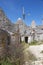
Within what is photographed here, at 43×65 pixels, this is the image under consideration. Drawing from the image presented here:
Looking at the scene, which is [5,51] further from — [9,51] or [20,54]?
[20,54]

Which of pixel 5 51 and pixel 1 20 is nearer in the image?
pixel 5 51

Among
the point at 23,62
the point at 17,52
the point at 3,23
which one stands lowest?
the point at 23,62

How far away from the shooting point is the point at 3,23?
407 inches

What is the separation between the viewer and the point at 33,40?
106ft

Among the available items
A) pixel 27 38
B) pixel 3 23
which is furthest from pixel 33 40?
pixel 3 23

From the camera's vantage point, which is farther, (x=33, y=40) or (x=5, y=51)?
(x=33, y=40)

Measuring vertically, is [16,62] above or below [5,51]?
below

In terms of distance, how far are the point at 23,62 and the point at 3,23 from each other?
321 cm

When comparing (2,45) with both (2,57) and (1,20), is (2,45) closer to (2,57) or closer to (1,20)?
(2,57)

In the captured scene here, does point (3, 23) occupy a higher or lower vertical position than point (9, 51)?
higher

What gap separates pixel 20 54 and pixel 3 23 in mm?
2790

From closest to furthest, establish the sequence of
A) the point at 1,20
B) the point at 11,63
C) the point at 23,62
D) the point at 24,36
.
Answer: the point at 11,63, the point at 23,62, the point at 1,20, the point at 24,36

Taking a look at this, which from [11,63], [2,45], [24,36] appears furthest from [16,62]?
Result: [24,36]

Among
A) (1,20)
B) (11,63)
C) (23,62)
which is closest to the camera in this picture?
(11,63)
